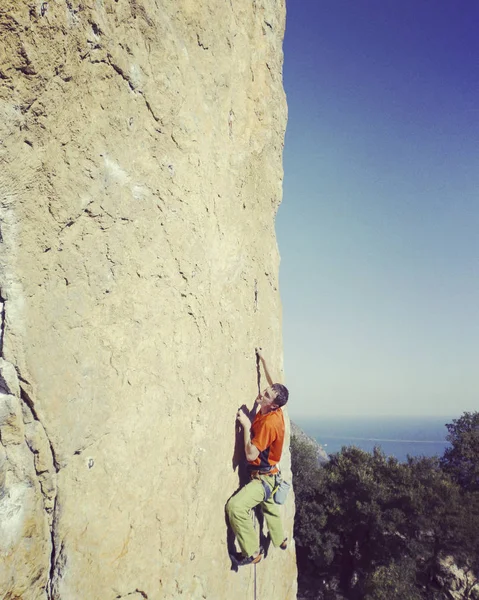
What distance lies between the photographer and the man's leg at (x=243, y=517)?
4559mm

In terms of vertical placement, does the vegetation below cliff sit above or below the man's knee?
below

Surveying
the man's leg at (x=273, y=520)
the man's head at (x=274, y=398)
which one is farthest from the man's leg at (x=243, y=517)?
the man's head at (x=274, y=398)

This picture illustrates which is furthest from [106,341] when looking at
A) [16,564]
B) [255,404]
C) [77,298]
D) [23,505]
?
[255,404]

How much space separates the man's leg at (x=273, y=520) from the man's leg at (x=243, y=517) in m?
0.53

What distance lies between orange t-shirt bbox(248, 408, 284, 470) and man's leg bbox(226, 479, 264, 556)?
32 cm

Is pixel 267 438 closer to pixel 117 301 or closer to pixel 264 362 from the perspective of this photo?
pixel 264 362

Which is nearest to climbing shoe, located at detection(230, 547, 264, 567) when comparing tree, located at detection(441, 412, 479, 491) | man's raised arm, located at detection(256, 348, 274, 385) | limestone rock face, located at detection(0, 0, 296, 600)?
limestone rock face, located at detection(0, 0, 296, 600)

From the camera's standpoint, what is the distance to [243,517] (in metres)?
4.61

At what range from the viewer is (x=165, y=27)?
3.81 metres

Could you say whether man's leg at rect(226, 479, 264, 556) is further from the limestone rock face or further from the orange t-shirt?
the orange t-shirt

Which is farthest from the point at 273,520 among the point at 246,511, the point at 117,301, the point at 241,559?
→ the point at 117,301

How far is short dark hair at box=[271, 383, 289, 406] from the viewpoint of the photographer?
16.4ft

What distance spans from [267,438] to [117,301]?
100 inches

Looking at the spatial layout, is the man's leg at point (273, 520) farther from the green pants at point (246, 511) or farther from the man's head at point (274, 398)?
the man's head at point (274, 398)
